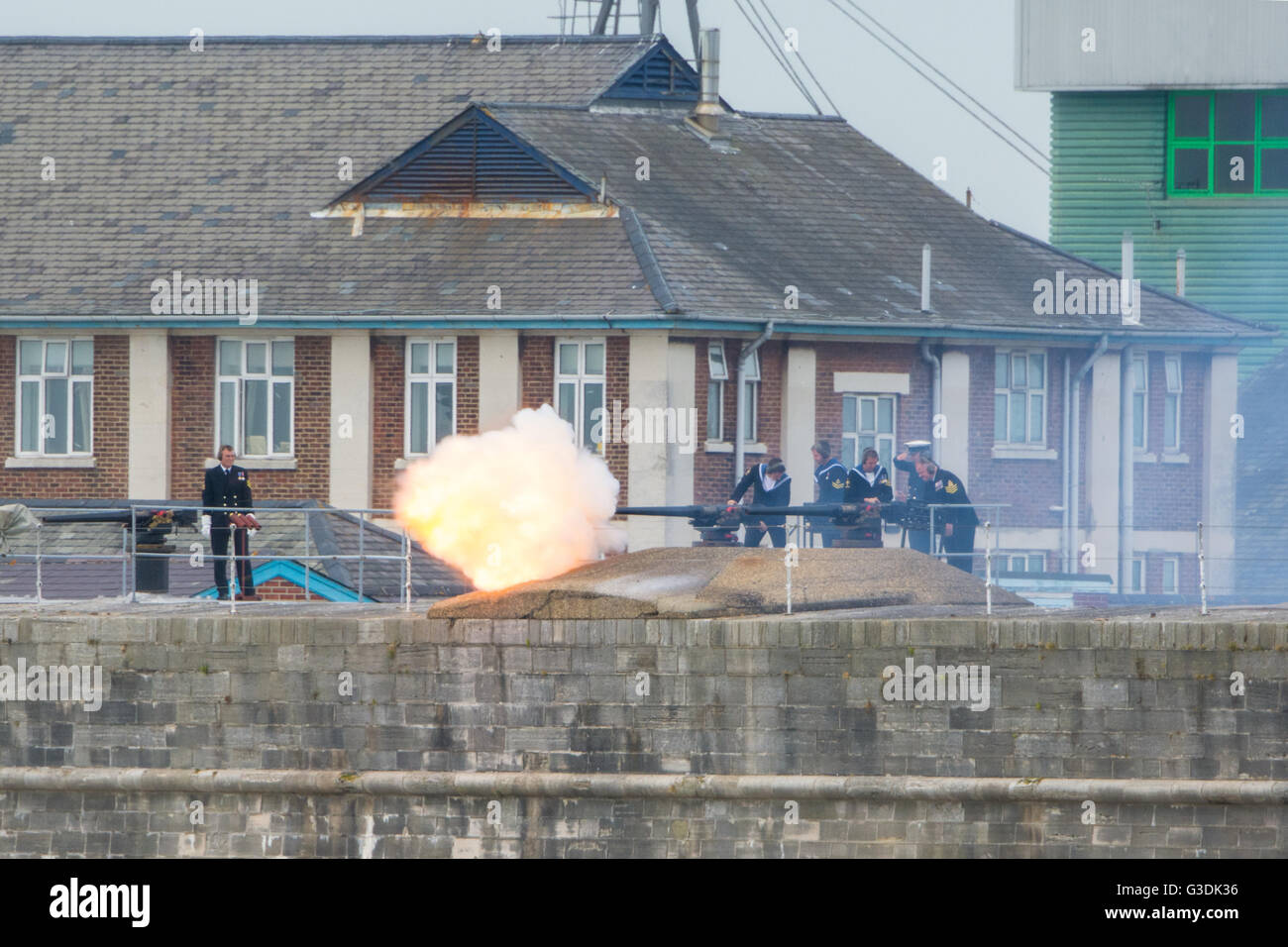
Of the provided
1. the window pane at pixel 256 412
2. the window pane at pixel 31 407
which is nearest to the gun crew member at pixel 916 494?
the window pane at pixel 256 412

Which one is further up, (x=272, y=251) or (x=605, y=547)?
(x=272, y=251)

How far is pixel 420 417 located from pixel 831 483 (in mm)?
8109

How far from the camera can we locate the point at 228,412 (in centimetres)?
3453

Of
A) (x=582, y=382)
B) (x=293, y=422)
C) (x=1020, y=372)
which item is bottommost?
(x=293, y=422)

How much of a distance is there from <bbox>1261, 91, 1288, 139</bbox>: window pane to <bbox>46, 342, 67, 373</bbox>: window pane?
2038 cm

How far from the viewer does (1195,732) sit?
63.0 ft

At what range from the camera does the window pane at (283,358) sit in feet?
112

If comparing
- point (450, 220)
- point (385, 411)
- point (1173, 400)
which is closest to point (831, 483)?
point (385, 411)

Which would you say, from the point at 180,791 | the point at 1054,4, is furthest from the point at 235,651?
the point at 1054,4

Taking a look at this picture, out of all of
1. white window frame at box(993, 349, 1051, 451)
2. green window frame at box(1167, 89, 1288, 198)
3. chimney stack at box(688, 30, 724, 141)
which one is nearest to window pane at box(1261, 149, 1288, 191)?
green window frame at box(1167, 89, 1288, 198)

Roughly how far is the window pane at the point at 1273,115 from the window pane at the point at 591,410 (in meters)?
14.7

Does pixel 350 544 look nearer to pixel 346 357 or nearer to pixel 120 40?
pixel 346 357

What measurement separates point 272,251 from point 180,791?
15596 millimetres

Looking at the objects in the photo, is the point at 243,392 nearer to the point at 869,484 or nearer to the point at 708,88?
the point at 708,88
